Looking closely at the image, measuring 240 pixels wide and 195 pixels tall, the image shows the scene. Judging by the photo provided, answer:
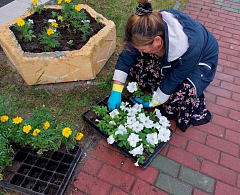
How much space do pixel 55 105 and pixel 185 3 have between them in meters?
3.36

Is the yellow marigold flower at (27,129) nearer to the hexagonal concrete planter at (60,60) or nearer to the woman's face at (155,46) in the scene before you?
the hexagonal concrete planter at (60,60)

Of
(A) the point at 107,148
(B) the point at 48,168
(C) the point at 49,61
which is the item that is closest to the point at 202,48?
(A) the point at 107,148

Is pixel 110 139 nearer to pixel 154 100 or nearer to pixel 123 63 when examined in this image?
pixel 154 100

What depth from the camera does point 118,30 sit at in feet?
11.5

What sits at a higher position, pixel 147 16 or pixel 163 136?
pixel 147 16

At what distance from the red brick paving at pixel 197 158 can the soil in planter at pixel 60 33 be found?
1.14 metres

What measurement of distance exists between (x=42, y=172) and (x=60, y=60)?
109 centimetres

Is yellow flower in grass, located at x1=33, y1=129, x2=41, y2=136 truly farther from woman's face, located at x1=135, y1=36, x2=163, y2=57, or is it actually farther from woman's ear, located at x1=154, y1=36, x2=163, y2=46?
woman's ear, located at x1=154, y1=36, x2=163, y2=46

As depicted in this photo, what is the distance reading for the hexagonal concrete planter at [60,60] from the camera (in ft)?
7.66

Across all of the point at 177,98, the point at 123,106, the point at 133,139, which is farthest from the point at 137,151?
the point at 177,98

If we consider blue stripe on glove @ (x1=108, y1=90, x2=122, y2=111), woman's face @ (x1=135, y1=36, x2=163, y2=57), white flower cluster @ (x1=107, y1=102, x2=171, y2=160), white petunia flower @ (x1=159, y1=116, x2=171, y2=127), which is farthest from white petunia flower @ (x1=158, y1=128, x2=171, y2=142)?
woman's face @ (x1=135, y1=36, x2=163, y2=57)

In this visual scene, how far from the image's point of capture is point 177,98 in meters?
2.20

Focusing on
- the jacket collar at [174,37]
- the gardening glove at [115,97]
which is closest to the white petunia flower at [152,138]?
the gardening glove at [115,97]

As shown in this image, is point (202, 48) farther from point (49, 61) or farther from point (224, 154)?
point (49, 61)
